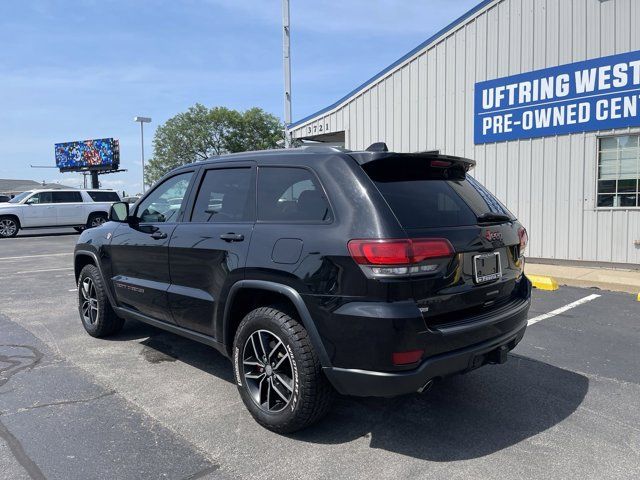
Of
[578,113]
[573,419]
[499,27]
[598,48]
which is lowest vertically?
[573,419]

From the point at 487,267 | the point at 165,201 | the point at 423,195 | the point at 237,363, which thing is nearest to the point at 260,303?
the point at 237,363

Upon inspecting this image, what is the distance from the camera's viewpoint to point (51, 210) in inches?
854

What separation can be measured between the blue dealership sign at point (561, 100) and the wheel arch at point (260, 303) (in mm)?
8173

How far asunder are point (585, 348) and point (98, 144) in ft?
188

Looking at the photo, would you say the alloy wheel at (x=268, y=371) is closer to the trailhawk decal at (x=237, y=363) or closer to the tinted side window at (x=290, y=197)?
the trailhawk decal at (x=237, y=363)

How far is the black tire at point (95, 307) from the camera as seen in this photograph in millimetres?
5344

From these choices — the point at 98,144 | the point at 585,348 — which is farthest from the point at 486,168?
the point at 98,144

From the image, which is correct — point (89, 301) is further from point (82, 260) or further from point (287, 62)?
point (287, 62)

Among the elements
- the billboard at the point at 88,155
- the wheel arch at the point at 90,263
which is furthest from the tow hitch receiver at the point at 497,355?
the billboard at the point at 88,155

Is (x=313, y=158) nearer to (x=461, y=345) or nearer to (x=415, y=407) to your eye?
(x=461, y=345)

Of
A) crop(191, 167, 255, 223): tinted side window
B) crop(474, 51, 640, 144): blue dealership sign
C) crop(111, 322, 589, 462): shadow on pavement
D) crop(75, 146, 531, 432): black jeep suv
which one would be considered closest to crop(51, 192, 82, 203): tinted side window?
crop(474, 51, 640, 144): blue dealership sign

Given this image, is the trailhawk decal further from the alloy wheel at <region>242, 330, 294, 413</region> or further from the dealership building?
the dealership building

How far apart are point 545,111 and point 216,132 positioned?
45.4 meters

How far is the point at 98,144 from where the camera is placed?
180ft
